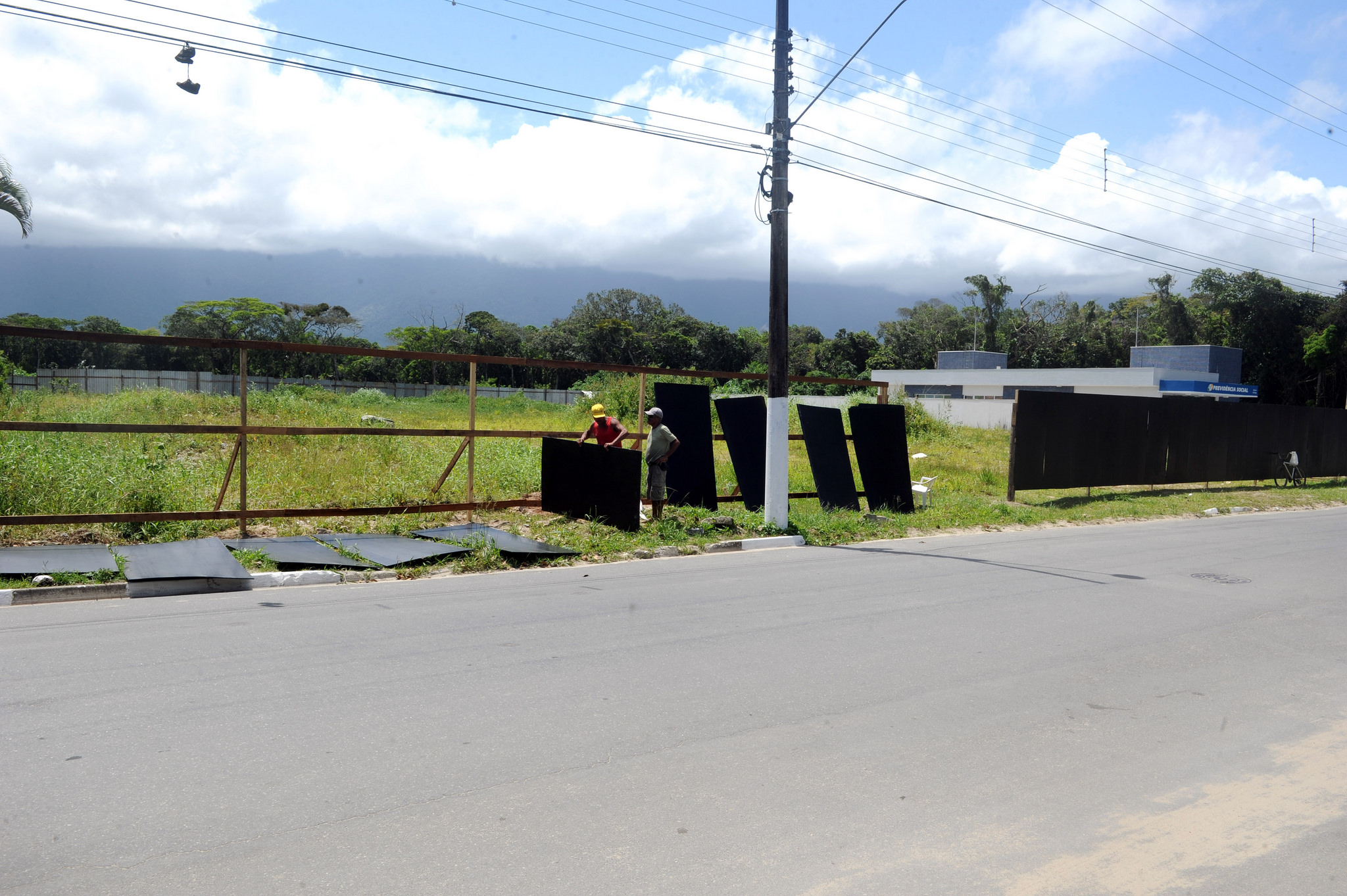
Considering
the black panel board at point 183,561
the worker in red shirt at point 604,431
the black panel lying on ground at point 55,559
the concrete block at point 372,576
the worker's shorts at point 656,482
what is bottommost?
the concrete block at point 372,576

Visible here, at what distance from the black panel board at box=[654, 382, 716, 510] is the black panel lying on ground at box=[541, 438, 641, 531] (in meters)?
1.82

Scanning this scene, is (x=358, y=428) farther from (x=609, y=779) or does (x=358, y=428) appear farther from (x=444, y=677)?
(x=609, y=779)

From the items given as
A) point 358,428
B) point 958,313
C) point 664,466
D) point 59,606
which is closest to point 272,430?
point 358,428

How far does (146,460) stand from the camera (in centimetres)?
1033

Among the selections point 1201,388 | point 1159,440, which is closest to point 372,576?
point 1159,440

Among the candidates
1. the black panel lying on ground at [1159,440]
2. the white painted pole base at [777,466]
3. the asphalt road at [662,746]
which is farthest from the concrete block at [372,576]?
the black panel lying on ground at [1159,440]

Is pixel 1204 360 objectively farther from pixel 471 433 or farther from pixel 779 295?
pixel 471 433

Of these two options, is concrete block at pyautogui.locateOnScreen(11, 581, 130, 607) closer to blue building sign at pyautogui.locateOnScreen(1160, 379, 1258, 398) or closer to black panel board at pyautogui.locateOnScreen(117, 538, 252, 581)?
black panel board at pyautogui.locateOnScreen(117, 538, 252, 581)

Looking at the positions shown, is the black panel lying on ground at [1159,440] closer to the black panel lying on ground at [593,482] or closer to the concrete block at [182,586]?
the black panel lying on ground at [593,482]

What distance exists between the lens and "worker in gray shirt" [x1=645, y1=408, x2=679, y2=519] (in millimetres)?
12180

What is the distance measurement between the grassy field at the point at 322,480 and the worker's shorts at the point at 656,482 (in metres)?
0.40

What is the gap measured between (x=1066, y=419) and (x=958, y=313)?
8350cm

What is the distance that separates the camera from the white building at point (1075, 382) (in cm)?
5303

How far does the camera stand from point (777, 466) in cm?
1274
